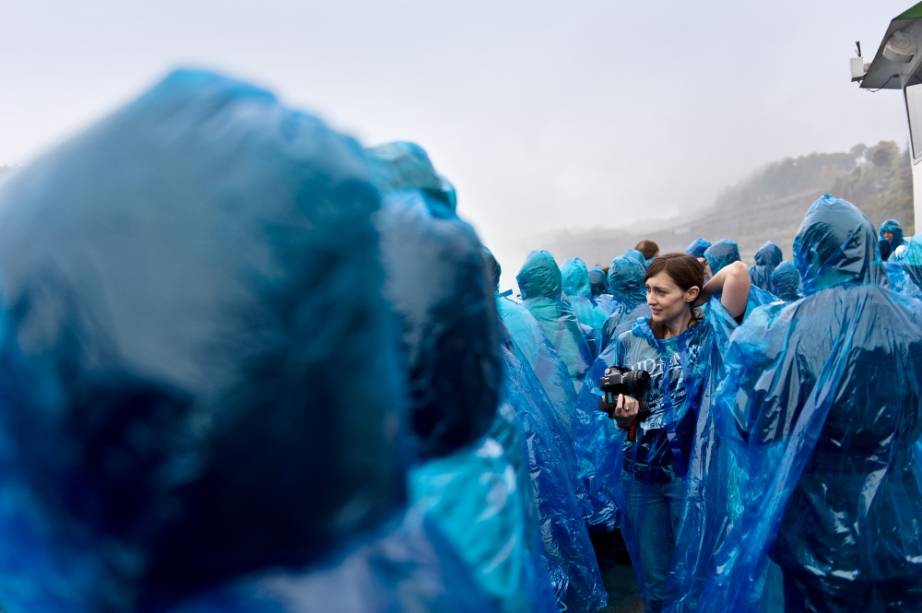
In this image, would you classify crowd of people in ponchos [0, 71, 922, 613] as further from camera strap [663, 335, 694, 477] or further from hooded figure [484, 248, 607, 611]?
camera strap [663, 335, 694, 477]

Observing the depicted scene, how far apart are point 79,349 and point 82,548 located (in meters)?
0.14

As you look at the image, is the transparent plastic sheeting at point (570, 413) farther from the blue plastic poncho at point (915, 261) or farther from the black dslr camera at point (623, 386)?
the blue plastic poncho at point (915, 261)

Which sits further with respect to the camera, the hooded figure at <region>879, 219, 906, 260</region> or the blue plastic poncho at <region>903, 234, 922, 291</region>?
the hooded figure at <region>879, 219, 906, 260</region>

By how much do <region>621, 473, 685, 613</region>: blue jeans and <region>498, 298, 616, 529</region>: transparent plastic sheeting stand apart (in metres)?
0.33

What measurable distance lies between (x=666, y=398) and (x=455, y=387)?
179cm

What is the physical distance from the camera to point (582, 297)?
16.8ft

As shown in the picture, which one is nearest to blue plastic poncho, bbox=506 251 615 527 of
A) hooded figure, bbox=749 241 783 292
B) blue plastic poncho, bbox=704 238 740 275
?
blue plastic poncho, bbox=704 238 740 275

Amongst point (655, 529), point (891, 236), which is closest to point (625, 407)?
point (655, 529)

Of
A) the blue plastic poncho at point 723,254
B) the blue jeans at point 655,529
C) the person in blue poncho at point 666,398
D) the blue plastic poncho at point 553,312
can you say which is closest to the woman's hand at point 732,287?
the person in blue poncho at point 666,398

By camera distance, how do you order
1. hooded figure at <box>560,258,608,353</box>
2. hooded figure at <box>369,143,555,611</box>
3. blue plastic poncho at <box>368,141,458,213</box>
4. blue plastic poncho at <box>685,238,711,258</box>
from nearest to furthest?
hooded figure at <box>369,143,555,611</box>, blue plastic poncho at <box>368,141,458,213</box>, hooded figure at <box>560,258,608,353</box>, blue plastic poncho at <box>685,238,711,258</box>

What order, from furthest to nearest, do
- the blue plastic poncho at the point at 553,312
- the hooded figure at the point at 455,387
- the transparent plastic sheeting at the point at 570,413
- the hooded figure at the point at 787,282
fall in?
the hooded figure at the point at 787,282
the blue plastic poncho at the point at 553,312
the transparent plastic sheeting at the point at 570,413
the hooded figure at the point at 455,387

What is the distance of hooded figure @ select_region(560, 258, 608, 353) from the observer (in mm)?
4754

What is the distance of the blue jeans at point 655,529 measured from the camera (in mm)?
2277

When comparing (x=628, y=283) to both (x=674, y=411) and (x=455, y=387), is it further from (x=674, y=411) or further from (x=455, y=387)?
(x=455, y=387)
